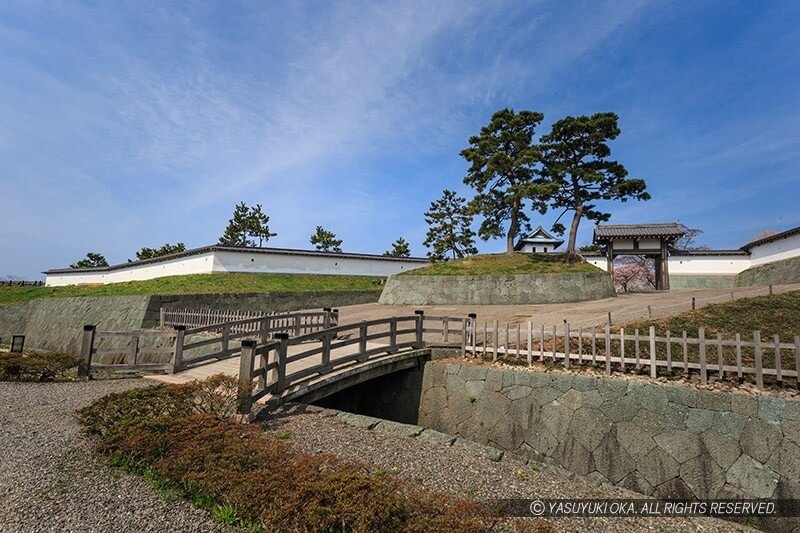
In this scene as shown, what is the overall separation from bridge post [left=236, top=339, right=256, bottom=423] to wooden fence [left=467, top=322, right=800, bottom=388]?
234 inches

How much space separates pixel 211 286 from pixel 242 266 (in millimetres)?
5417

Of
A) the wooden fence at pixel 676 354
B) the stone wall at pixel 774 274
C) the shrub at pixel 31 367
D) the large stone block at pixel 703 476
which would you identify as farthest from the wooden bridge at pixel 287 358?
the stone wall at pixel 774 274

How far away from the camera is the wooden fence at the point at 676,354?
22.2 feet

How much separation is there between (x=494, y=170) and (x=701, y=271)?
66.9 ft

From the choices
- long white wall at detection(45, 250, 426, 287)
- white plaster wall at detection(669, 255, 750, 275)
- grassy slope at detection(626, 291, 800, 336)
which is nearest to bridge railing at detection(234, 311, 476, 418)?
grassy slope at detection(626, 291, 800, 336)

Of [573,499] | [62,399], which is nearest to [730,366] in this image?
[573,499]

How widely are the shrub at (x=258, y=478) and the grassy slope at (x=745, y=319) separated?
370 inches

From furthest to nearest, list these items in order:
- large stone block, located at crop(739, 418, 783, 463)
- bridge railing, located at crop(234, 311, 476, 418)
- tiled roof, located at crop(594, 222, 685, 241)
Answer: tiled roof, located at crop(594, 222, 685, 241) < bridge railing, located at crop(234, 311, 476, 418) < large stone block, located at crop(739, 418, 783, 463)

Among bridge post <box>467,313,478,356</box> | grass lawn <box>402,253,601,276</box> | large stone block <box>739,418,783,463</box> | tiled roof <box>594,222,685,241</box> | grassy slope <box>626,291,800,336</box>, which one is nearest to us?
large stone block <box>739,418,783,463</box>

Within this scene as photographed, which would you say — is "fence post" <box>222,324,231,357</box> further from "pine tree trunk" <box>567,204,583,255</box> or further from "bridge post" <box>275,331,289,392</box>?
"pine tree trunk" <box>567,204,583,255</box>

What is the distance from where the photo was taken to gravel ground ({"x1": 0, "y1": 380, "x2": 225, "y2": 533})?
11.8 ft

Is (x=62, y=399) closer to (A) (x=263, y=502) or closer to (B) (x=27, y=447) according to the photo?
(B) (x=27, y=447)

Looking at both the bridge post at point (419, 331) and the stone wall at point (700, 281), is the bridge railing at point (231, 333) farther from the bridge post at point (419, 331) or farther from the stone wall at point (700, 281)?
the stone wall at point (700, 281)

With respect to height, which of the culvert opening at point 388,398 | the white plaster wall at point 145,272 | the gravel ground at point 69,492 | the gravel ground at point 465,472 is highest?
the white plaster wall at point 145,272
